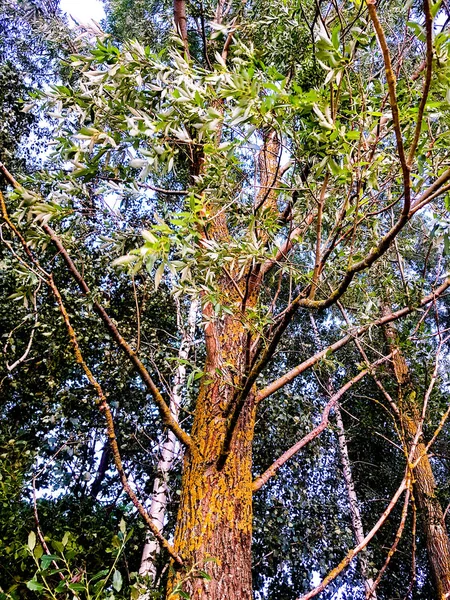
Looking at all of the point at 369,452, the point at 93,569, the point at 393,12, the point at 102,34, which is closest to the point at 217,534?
the point at 102,34

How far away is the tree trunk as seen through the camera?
144 centimetres

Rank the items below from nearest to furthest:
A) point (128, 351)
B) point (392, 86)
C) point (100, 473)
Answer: point (392, 86) < point (128, 351) < point (100, 473)

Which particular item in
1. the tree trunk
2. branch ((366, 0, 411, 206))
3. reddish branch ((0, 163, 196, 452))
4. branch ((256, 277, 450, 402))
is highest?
branch ((256, 277, 450, 402))

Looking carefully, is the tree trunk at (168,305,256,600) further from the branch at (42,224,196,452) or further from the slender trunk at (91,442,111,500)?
the slender trunk at (91,442,111,500)

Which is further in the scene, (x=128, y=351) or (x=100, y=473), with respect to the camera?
(x=100, y=473)

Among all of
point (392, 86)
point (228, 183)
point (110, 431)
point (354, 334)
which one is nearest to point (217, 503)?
point (110, 431)

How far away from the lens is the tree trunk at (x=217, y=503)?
1.44 meters

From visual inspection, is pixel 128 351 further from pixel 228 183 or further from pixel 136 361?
pixel 228 183

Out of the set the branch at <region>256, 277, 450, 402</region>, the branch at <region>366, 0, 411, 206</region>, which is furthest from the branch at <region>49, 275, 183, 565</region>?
the branch at <region>366, 0, 411, 206</region>

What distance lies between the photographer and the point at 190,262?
1.30 meters

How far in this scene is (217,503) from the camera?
5.26 ft

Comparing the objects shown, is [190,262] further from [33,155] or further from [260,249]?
[33,155]

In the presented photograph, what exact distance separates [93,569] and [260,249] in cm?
393

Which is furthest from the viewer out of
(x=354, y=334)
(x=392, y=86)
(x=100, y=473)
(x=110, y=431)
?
(x=100, y=473)
